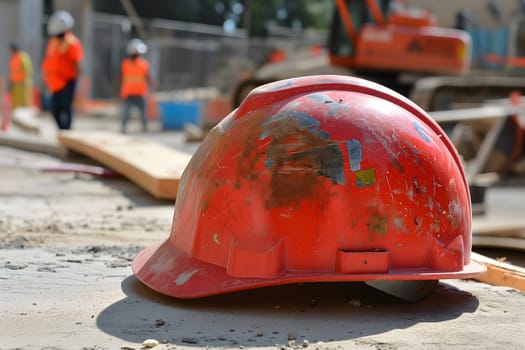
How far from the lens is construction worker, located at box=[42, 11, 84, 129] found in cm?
1263

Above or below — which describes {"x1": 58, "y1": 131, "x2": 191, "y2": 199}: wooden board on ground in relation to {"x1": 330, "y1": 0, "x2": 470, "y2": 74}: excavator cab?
below

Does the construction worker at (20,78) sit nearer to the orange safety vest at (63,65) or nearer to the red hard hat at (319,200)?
the orange safety vest at (63,65)

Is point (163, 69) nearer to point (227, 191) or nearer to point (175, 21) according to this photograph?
Answer: point (175, 21)

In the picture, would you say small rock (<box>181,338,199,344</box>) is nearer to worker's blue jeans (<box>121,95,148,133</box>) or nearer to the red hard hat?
the red hard hat

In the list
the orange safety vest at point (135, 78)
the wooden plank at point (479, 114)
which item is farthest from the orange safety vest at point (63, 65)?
the orange safety vest at point (135, 78)

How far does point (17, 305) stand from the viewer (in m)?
3.54

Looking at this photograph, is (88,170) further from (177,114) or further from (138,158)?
(177,114)

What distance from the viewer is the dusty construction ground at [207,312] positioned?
310 centimetres

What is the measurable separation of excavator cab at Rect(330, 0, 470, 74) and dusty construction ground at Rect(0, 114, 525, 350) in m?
12.6

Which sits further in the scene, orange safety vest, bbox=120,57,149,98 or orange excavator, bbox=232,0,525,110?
orange safety vest, bbox=120,57,149,98

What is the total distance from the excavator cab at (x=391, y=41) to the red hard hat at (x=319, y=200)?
13.5m

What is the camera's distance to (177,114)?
846 inches

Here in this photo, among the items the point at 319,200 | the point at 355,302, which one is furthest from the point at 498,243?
the point at 319,200

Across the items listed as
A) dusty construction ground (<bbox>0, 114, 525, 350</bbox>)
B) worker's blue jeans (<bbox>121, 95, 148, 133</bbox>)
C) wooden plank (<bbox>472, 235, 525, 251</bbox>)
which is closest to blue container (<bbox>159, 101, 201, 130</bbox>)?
worker's blue jeans (<bbox>121, 95, 148, 133</bbox>)
